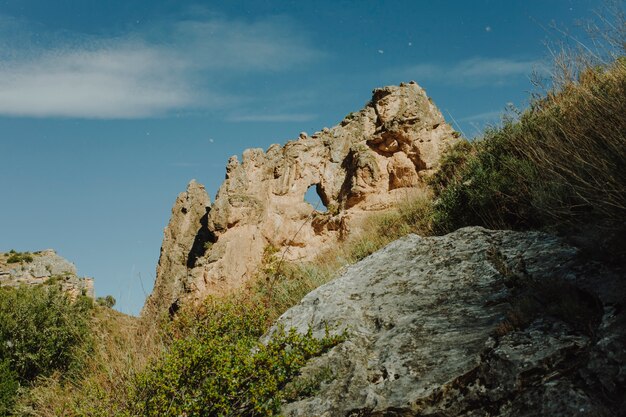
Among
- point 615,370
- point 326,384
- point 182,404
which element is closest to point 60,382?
point 182,404

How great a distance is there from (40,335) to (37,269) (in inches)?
1143

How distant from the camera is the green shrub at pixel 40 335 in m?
10.7

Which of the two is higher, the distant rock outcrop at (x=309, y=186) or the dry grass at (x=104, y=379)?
the distant rock outcrop at (x=309, y=186)

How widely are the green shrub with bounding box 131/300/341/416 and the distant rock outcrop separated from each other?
10778 mm

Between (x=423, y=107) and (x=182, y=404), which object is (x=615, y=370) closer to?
(x=182, y=404)

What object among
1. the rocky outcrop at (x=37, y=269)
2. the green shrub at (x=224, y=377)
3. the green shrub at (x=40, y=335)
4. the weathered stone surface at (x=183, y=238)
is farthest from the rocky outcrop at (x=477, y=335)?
the rocky outcrop at (x=37, y=269)

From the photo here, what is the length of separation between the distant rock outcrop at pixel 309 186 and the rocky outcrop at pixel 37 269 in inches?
680

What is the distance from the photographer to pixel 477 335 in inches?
155

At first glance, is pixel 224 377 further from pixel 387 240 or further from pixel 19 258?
pixel 19 258

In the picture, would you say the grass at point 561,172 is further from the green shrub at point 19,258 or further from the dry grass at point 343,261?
the green shrub at point 19,258

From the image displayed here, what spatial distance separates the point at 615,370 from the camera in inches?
112

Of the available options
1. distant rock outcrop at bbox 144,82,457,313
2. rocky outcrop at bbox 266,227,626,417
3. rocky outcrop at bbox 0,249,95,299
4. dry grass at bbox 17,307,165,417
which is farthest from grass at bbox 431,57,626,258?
rocky outcrop at bbox 0,249,95,299

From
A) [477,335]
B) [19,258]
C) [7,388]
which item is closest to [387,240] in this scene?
[477,335]

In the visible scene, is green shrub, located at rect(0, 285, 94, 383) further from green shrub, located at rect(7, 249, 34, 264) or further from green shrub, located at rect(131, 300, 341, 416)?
green shrub, located at rect(7, 249, 34, 264)
